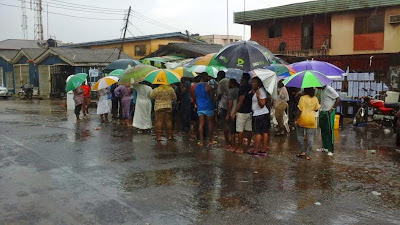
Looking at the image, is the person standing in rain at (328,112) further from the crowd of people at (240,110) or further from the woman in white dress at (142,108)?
the woman in white dress at (142,108)

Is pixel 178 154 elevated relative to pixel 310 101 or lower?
lower

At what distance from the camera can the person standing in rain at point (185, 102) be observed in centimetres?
1163

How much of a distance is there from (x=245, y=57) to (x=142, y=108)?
382 centimetres

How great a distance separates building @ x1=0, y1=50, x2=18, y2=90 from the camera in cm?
3741

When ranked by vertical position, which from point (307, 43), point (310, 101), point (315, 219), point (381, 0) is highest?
point (381, 0)

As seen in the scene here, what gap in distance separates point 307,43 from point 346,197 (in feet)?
70.4

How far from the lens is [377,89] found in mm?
16719

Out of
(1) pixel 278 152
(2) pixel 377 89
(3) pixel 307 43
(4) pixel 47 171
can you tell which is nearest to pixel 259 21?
(3) pixel 307 43

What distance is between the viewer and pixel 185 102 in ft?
39.1

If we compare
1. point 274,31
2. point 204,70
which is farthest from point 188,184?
point 274,31

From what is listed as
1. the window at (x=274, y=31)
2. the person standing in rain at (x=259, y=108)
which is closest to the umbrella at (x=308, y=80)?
the person standing in rain at (x=259, y=108)

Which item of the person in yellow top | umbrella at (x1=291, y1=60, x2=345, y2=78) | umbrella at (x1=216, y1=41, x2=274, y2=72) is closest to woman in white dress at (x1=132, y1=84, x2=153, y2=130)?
umbrella at (x1=216, y1=41, x2=274, y2=72)

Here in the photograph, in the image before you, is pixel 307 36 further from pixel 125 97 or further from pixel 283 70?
pixel 125 97

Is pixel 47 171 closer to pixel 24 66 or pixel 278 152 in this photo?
Answer: pixel 278 152
